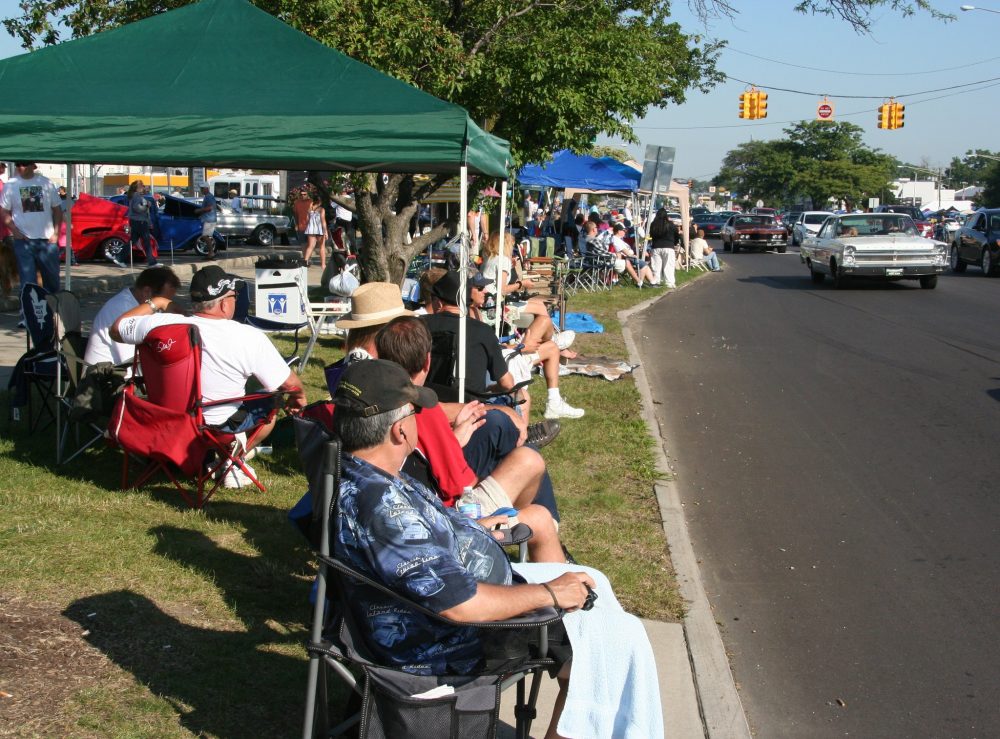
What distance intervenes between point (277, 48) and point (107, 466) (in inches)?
115

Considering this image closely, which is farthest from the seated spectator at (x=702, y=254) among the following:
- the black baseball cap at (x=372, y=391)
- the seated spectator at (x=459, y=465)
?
the black baseball cap at (x=372, y=391)

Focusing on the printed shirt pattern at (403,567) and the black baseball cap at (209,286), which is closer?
the printed shirt pattern at (403,567)

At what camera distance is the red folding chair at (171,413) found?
18.8ft

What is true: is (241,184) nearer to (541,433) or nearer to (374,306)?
(374,306)

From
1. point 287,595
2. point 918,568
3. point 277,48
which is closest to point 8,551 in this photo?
point 287,595

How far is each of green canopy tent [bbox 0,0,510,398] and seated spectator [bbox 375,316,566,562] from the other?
149 cm

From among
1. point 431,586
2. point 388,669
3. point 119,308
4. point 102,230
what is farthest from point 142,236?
point 431,586

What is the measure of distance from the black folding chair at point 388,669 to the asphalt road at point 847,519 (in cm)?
135

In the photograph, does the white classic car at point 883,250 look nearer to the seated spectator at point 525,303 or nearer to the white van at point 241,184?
the seated spectator at point 525,303

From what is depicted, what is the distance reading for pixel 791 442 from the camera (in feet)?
29.0

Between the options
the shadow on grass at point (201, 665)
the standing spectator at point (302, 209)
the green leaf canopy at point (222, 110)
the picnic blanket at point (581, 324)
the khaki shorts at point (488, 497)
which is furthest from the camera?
the standing spectator at point (302, 209)

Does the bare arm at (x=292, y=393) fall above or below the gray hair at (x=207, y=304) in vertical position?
below

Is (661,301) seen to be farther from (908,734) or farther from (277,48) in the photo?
(908,734)

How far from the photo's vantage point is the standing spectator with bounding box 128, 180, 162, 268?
22453mm
